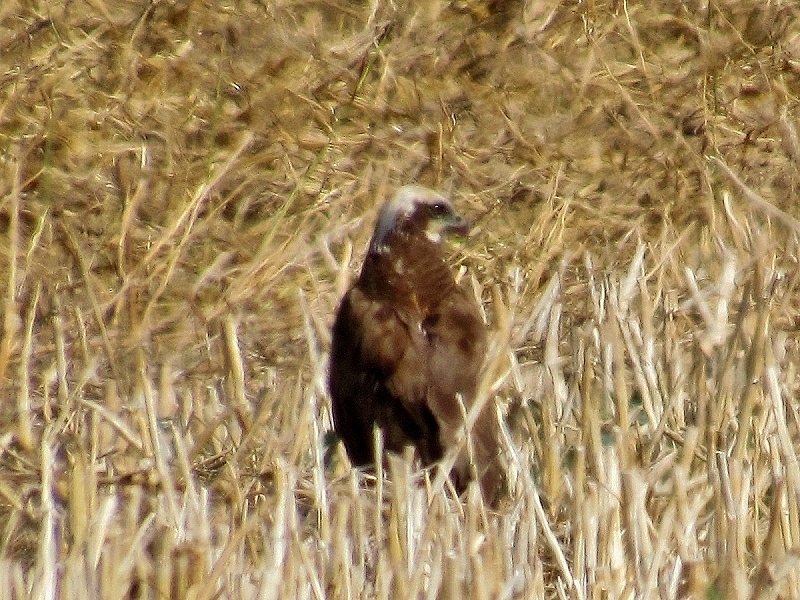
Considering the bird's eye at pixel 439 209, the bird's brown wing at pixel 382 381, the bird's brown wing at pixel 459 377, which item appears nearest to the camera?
the bird's brown wing at pixel 459 377

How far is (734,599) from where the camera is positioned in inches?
114

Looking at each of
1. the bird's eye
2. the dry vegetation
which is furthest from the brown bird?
the bird's eye

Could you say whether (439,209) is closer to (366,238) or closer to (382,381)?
(382,381)

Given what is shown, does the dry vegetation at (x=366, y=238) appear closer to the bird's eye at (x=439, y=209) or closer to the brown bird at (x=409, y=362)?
the brown bird at (x=409, y=362)

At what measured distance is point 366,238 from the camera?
6559mm

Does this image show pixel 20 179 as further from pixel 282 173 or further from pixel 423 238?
pixel 423 238

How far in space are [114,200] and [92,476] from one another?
3282 mm

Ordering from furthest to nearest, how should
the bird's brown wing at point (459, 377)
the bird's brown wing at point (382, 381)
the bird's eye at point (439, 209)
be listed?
the bird's eye at point (439, 209) → the bird's brown wing at point (382, 381) → the bird's brown wing at point (459, 377)

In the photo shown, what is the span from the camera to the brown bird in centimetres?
472

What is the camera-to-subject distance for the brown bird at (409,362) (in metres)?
4.72

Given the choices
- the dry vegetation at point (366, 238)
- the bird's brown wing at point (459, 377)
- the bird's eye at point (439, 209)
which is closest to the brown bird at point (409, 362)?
the bird's brown wing at point (459, 377)

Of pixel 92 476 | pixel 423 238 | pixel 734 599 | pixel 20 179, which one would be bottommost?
pixel 734 599

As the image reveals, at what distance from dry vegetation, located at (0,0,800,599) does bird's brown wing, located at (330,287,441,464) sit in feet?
0.47

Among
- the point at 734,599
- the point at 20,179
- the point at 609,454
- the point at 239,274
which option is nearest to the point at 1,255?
the point at 20,179
